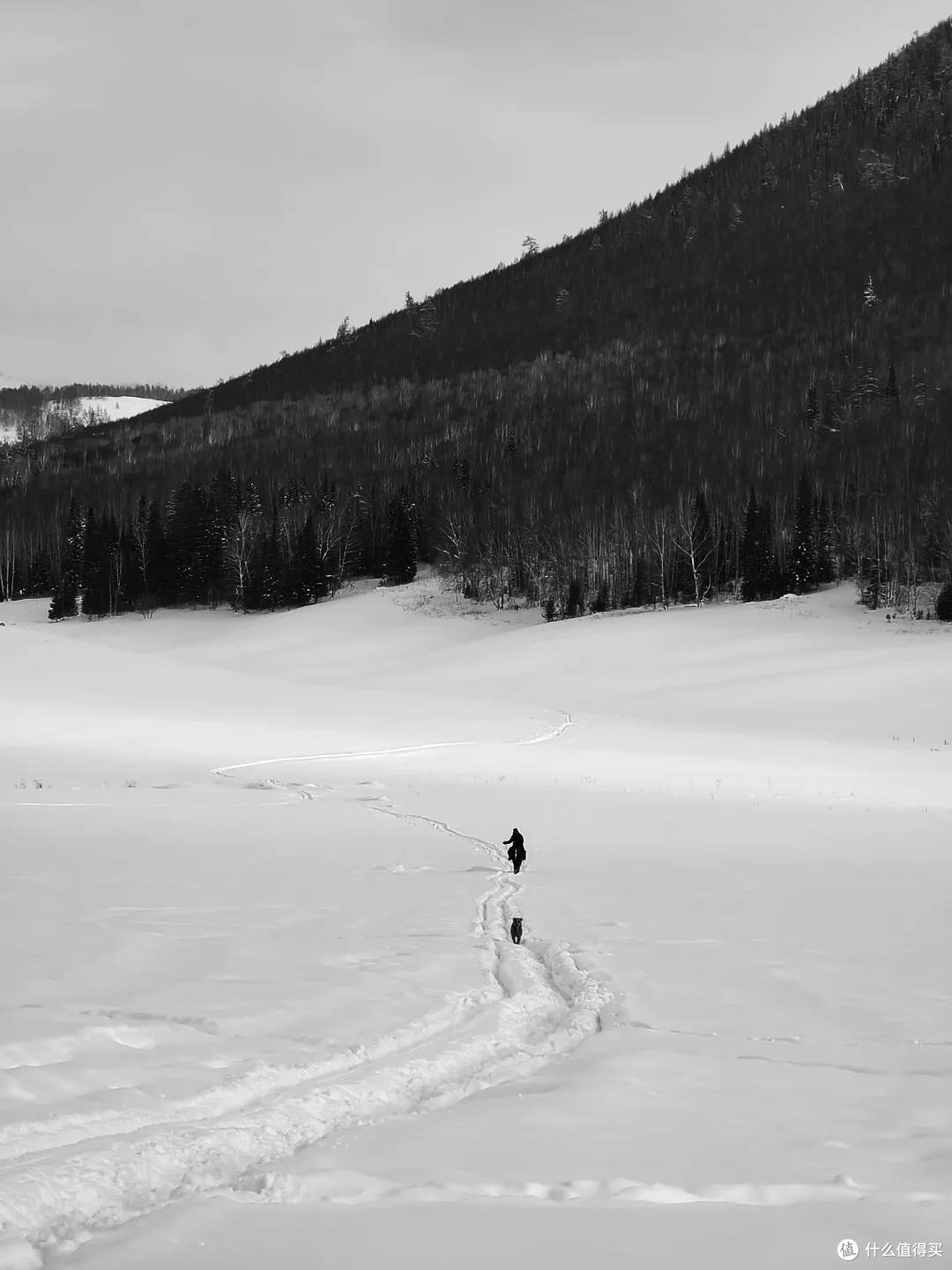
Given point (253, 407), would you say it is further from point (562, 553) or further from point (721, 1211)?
point (721, 1211)

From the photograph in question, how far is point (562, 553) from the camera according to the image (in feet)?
288

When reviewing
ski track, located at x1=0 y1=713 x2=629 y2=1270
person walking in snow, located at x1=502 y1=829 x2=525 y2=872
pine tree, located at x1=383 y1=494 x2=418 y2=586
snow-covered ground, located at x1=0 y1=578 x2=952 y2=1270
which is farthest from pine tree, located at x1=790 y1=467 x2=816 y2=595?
ski track, located at x1=0 y1=713 x2=629 y2=1270

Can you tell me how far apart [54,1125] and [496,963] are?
5.04 m

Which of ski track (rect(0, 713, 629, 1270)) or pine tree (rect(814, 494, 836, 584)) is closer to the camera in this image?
ski track (rect(0, 713, 629, 1270))

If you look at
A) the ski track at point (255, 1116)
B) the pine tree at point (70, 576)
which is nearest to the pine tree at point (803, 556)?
the ski track at point (255, 1116)

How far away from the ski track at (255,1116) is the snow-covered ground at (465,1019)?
0.02 m

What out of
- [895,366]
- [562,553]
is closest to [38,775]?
[562,553]

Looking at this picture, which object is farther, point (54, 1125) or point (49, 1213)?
point (54, 1125)

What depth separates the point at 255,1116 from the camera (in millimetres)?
5281

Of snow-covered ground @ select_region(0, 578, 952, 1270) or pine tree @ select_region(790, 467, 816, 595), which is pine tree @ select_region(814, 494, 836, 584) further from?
snow-covered ground @ select_region(0, 578, 952, 1270)

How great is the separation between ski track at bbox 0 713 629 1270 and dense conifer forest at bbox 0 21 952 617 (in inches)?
2567

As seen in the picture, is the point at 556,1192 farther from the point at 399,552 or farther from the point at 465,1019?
the point at 399,552

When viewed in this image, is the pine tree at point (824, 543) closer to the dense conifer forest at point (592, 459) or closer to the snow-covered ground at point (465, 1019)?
the dense conifer forest at point (592, 459)

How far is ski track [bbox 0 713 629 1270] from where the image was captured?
13.9ft
